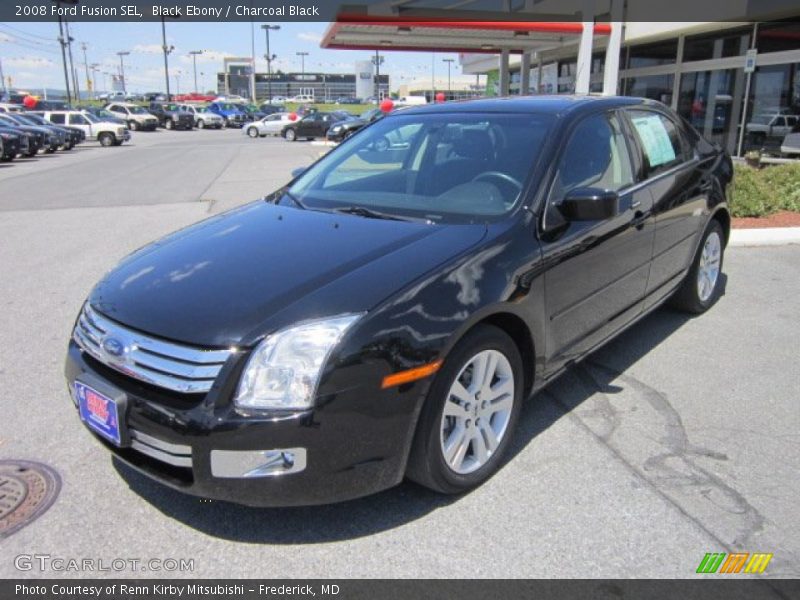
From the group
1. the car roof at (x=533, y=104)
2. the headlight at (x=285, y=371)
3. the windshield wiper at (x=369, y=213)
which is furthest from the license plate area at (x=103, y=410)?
the car roof at (x=533, y=104)

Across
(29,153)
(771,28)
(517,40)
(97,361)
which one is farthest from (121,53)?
(97,361)

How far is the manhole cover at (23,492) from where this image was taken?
9.32 feet

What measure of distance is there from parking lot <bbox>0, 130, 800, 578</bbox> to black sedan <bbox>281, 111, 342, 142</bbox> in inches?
1252

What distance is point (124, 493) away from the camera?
9.92 feet

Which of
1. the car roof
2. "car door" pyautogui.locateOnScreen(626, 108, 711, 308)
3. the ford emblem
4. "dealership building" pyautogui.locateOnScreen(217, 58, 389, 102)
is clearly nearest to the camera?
the ford emblem

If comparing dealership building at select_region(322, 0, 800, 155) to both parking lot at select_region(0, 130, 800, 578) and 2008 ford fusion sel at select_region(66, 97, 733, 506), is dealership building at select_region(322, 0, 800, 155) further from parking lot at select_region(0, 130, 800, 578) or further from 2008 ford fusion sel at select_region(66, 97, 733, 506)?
2008 ford fusion sel at select_region(66, 97, 733, 506)

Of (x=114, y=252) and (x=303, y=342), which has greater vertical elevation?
(x=303, y=342)

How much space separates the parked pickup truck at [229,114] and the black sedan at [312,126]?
21615 millimetres

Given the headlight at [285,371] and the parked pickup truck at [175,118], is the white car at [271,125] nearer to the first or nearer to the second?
the parked pickup truck at [175,118]

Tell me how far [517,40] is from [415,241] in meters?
20.2

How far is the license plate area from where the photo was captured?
2.60m

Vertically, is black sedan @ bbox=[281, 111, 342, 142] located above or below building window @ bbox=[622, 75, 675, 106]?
below

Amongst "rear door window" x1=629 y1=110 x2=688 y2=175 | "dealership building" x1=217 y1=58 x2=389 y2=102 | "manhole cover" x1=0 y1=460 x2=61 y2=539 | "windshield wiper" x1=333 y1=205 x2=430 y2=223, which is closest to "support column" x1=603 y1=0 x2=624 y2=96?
"rear door window" x1=629 y1=110 x2=688 y2=175

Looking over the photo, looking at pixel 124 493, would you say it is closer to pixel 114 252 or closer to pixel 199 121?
pixel 114 252
